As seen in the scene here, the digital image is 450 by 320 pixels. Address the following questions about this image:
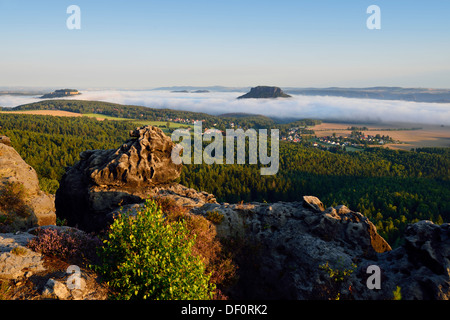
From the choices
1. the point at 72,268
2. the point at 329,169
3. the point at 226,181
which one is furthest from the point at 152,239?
the point at 329,169

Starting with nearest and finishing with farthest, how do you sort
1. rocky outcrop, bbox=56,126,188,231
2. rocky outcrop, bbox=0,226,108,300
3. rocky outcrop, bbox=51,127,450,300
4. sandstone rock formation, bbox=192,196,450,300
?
1. rocky outcrop, bbox=0,226,108,300
2. sandstone rock formation, bbox=192,196,450,300
3. rocky outcrop, bbox=51,127,450,300
4. rocky outcrop, bbox=56,126,188,231

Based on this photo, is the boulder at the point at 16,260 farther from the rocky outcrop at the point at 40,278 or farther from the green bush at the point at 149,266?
the green bush at the point at 149,266

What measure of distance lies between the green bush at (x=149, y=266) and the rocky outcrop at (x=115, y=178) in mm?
16514

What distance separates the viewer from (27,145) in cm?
14150

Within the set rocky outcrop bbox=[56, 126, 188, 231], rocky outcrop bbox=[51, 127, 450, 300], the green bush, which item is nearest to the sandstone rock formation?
rocky outcrop bbox=[51, 127, 450, 300]

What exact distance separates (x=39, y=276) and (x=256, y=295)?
1653 centimetres

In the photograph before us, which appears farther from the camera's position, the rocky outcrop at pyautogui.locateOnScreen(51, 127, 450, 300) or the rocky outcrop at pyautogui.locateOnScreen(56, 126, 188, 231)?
the rocky outcrop at pyautogui.locateOnScreen(56, 126, 188, 231)

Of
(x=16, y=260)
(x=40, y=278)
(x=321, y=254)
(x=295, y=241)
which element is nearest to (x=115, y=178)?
(x=16, y=260)

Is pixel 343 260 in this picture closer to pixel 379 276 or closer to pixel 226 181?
pixel 379 276

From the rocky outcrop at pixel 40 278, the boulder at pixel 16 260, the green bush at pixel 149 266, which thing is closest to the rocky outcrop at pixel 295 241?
the green bush at pixel 149 266

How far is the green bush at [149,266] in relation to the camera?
518 inches

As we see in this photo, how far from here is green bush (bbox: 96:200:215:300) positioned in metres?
13.2

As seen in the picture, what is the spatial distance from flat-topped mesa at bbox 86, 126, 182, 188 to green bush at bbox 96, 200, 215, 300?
20014 mm

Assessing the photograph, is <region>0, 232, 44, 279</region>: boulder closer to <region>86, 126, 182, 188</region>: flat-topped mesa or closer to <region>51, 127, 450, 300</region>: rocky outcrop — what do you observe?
<region>51, 127, 450, 300</region>: rocky outcrop
